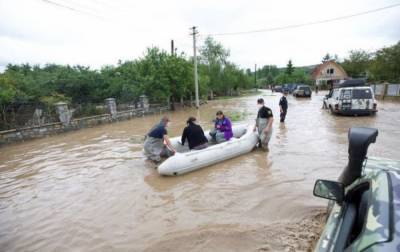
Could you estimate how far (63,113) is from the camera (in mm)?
13703

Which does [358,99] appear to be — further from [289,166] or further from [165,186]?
[165,186]

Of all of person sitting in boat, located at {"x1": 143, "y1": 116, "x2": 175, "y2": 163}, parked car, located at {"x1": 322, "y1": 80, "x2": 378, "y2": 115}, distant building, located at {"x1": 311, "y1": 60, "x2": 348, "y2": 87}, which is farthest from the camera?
distant building, located at {"x1": 311, "y1": 60, "x2": 348, "y2": 87}

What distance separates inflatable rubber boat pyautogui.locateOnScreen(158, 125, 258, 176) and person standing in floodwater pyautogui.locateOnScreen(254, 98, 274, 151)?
0.60 ft

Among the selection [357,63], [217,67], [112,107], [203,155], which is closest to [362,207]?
[203,155]

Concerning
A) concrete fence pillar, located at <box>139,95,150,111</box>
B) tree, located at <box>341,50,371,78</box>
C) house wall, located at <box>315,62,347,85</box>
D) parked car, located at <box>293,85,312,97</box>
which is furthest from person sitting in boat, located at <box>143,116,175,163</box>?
house wall, located at <box>315,62,347,85</box>

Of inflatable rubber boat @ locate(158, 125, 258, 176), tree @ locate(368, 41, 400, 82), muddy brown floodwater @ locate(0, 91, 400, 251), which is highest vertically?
tree @ locate(368, 41, 400, 82)

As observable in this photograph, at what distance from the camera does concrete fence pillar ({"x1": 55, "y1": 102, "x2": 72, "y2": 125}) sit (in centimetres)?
1353

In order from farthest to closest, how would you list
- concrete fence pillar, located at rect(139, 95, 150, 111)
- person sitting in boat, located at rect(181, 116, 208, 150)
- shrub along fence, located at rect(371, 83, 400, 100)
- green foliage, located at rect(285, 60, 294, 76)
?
1. green foliage, located at rect(285, 60, 294, 76)
2. shrub along fence, located at rect(371, 83, 400, 100)
3. concrete fence pillar, located at rect(139, 95, 150, 111)
4. person sitting in boat, located at rect(181, 116, 208, 150)

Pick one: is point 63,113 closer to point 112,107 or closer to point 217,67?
point 112,107

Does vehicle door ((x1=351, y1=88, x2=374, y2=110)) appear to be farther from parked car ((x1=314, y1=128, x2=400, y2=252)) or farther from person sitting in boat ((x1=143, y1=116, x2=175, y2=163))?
parked car ((x1=314, y1=128, x2=400, y2=252))

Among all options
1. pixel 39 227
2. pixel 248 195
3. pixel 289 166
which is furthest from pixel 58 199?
pixel 289 166

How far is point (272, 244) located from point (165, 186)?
9.12 feet

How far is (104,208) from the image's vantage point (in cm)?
480

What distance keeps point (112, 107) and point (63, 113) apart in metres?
3.68
